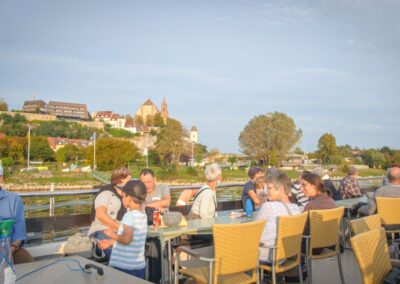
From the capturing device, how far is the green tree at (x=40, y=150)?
6875 centimetres

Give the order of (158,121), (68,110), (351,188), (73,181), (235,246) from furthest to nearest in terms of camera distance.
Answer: (68,110) < (158,121) < (73,181) < (351,188) < (235,246)

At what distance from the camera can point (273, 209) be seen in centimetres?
303

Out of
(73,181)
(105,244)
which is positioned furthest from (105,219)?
(73,181)

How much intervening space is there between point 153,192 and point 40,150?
71.1 metres

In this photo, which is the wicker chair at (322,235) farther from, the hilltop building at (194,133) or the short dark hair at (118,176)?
the hilltop building at (194,133)

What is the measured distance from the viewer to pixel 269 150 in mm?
53562

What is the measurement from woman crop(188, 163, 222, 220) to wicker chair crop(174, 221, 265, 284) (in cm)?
126

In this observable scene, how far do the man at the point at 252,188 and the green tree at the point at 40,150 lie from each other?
69.9 metres

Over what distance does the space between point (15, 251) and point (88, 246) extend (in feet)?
3.37

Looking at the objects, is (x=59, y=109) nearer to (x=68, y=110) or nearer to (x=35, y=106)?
(x=68, y=110)

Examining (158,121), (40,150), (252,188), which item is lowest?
(252,188)

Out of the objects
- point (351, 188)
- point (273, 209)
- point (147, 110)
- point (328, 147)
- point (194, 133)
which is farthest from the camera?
point (147, 110)

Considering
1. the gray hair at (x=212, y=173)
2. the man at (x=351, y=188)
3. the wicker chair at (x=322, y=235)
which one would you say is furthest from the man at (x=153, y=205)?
the man at (x=351, y=188)

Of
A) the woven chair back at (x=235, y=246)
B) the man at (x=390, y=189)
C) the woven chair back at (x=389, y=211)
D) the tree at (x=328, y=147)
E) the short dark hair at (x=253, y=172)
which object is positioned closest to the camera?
the woven chair back at (x=235, y=246)
